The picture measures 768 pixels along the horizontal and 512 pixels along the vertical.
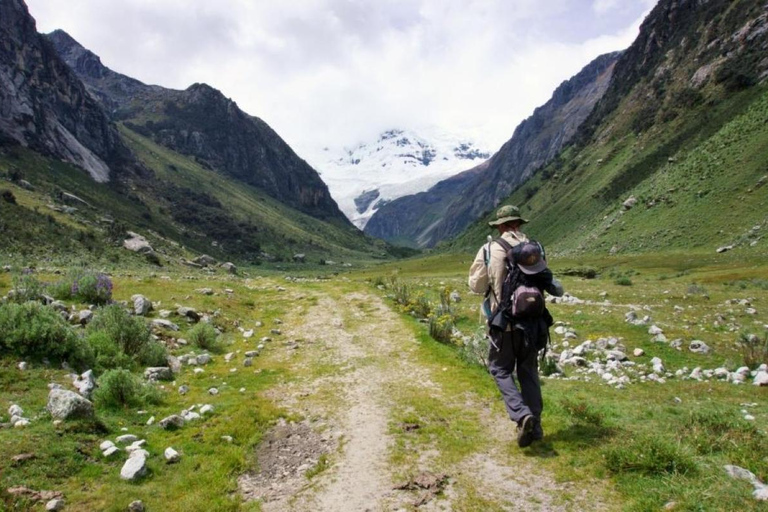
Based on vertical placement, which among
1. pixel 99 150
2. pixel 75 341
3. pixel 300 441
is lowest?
pixel 300 441

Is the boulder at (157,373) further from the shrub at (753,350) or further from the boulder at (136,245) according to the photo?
the boulder at (136,245)

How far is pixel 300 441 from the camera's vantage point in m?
9.08

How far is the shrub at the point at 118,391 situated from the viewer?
31.2ft

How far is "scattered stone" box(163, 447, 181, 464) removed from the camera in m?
7.76

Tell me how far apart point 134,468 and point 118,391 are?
3.22 meters

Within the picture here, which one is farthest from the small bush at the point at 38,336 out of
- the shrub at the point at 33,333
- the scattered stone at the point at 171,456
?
the scattered stone at the point at 171,456

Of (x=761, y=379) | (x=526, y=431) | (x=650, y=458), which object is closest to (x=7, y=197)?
(x=526, y=431)

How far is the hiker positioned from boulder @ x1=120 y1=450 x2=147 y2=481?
614 centimetres

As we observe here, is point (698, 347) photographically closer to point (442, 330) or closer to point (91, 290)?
point (442, 330)

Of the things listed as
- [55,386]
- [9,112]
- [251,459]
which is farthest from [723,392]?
[9,112]

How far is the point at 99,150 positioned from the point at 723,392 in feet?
547

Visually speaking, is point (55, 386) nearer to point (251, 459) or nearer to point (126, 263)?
point (251, 459)

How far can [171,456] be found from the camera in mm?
7773

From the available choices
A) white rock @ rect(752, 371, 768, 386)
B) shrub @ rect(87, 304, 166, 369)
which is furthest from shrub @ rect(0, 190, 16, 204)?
white rock @ rect(752, 371, 768, 386)
